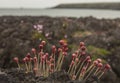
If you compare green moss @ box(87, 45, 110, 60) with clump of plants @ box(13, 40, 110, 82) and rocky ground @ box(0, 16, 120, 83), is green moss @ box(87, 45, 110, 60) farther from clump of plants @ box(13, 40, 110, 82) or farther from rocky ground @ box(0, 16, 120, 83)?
clump of plants @ box(13, 40, 110, 82)

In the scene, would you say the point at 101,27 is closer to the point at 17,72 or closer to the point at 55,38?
the point at 55,38

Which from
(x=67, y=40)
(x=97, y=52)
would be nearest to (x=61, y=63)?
(x=97, y=52)

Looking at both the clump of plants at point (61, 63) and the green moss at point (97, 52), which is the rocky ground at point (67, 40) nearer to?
the green moss at point (97, 52)

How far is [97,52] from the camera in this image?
13172mm

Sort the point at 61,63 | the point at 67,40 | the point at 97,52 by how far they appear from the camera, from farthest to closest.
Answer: the point at 67,40
the point at 97,52
the point at 61,63

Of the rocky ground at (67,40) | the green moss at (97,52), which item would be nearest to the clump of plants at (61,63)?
the rocky ground at (67,40)

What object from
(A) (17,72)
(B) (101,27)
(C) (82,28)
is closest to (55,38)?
(C) (82,28)

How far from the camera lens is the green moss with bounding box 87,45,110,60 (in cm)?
1291

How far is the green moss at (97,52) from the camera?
12907 millimetres


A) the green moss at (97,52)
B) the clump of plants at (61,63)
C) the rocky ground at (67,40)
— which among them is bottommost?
the rocky ground at (67,40)

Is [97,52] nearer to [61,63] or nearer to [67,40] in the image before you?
[67,40]

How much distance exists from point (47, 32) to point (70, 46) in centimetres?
249

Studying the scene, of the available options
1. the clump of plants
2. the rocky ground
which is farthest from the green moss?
the clump of plants

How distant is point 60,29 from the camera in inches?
713
